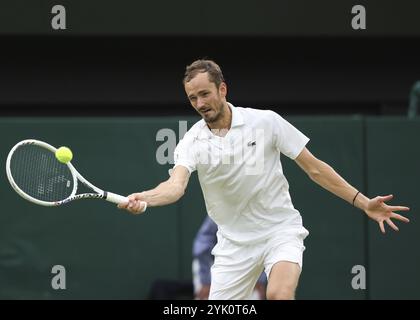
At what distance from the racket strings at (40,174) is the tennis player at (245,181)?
71 centimetres

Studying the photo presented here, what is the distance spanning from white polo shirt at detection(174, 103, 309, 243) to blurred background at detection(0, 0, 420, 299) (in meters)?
3.10

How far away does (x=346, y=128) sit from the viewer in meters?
10.2

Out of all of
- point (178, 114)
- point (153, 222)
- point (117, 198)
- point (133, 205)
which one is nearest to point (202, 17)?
point (178, 114)

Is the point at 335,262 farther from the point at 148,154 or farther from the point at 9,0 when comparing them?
the point at 9,0

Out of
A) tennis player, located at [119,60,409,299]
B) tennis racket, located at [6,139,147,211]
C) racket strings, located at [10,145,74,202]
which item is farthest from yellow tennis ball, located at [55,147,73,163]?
tennis player, located at [119,60,409,299]

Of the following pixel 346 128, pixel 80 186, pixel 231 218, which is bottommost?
pixel 231 218

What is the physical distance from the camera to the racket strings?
6.66m

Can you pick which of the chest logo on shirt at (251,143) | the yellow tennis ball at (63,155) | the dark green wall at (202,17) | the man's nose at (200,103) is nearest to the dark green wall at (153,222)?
the dark green wall at (202,17)

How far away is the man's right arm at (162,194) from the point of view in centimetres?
Result: 599

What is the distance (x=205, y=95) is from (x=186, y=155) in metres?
0.39

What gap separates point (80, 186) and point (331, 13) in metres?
3.69

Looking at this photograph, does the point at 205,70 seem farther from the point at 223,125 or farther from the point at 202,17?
the point at 202,17

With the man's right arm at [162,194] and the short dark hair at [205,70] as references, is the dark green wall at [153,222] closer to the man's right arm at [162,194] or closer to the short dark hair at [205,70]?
the short dark hair at [205,70]

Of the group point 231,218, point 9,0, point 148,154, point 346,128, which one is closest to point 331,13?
point 346,128
